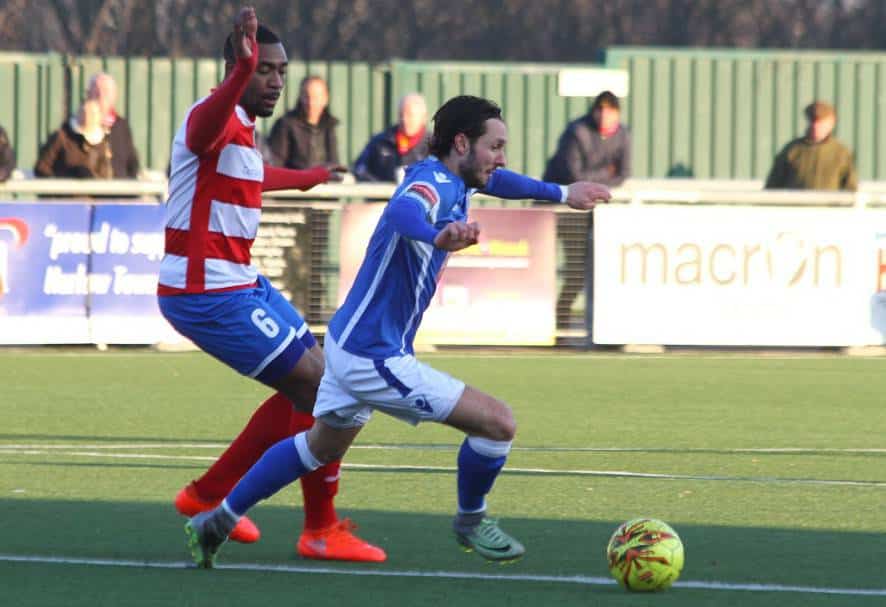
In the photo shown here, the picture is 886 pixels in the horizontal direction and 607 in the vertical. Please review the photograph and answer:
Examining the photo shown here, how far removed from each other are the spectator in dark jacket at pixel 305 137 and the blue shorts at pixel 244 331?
375 inches

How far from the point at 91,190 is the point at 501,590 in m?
10.7

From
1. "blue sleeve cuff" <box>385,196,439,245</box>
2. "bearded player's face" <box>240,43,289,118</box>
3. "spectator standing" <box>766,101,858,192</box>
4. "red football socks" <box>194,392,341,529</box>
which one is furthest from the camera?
"spectator standing" <box>766,101,858,192</box>

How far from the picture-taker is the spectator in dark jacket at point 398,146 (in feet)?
57.1

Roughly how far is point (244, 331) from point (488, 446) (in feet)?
3.65

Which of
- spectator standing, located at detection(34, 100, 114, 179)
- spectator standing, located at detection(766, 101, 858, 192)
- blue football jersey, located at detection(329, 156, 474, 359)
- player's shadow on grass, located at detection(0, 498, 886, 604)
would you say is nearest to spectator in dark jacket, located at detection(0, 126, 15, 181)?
spectator standing, located at detection(34, 100, 114, 179)

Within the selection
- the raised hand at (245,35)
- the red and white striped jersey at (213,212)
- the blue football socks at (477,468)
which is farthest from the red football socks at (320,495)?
the raised hand at (245,35)

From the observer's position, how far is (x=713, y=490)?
9312 millimetres

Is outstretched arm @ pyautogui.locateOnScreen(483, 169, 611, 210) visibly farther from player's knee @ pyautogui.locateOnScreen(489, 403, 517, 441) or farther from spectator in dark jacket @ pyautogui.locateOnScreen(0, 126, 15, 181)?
spectator in dark jacket @ pyautogui.locateOnScreen(0, 126, 15, 181)

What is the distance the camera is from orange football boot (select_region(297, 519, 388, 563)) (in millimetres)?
7434

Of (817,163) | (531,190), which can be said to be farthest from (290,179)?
(817,163)

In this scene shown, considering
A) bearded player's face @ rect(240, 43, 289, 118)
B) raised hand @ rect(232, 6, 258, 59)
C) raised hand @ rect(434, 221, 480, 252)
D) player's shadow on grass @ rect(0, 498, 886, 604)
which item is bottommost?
player's shadow on grass @ rect(0, 498, 886, 604)

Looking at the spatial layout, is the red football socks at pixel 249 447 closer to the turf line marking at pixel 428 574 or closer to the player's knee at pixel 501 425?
the turf line marking at pixel 428 574

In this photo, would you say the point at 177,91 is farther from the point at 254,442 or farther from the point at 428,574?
the point at 428,574

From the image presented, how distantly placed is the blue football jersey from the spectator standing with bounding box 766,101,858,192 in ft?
38.2
